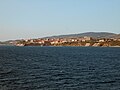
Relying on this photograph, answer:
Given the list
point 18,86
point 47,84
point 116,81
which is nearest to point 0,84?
point 18,86

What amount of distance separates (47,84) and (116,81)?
13826mm

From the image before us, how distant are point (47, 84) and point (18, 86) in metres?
5.25

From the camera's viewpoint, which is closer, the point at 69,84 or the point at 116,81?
the point at 69,84

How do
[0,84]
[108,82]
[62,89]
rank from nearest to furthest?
1. [62,89]
2. [0,84]
3. [108,82]

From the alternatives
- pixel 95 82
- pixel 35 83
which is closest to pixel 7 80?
pixel 35 83

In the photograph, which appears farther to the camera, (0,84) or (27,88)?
(0,84)

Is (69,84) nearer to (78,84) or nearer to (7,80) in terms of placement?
(78,84)

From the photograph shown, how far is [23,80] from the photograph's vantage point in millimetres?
53625

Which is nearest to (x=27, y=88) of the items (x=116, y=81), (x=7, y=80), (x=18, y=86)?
(x=18, y=86)

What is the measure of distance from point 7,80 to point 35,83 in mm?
6423

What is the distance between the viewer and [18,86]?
47.2m

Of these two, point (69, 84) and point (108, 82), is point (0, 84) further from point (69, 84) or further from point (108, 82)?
point (108, 82)

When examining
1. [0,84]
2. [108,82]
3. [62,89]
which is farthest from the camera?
[108,82]

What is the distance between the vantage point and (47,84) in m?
49.3
